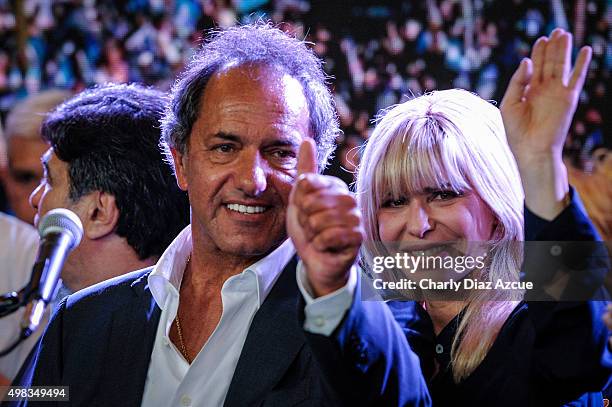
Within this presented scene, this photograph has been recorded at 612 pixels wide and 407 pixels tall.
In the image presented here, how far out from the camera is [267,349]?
5.76 ft

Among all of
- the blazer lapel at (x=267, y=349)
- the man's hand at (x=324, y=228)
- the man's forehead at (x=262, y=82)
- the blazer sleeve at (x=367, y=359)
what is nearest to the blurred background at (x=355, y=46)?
the man's forehead at (x=262, y=82)

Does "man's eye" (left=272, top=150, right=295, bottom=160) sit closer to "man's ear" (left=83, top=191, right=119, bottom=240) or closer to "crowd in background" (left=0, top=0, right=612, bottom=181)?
"crowd in background" (left=0, top=0, right=612, bottom=181)

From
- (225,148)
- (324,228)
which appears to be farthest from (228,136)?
(324,228)

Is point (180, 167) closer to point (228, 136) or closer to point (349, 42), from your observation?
point (228, 136)

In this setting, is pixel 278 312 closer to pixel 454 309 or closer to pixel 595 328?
pixel 454 309

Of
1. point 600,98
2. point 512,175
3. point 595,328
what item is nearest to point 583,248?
point 595,328

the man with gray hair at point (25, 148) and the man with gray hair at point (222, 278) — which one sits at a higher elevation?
the man with gray hair at point (25, 148)

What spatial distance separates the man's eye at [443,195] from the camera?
1.85m

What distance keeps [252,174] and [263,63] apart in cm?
28

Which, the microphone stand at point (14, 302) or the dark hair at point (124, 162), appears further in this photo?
the dark hair at point (124, 162)

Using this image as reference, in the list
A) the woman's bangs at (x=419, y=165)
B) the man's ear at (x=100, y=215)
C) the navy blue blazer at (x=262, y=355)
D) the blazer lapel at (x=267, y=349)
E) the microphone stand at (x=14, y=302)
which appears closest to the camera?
the navy blue blazer at (x=262, y=355)

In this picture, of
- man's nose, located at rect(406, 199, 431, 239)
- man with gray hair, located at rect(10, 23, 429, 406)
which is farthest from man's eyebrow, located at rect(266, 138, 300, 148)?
man's nose, located at rect(406, 199, 431, 239)

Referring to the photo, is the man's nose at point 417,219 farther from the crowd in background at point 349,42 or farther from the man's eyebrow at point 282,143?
the crowd in background at point 349,42

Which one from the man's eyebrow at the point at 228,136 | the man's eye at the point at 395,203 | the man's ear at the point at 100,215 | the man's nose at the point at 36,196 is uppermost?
the man's eyebrow at the point at 228,136
